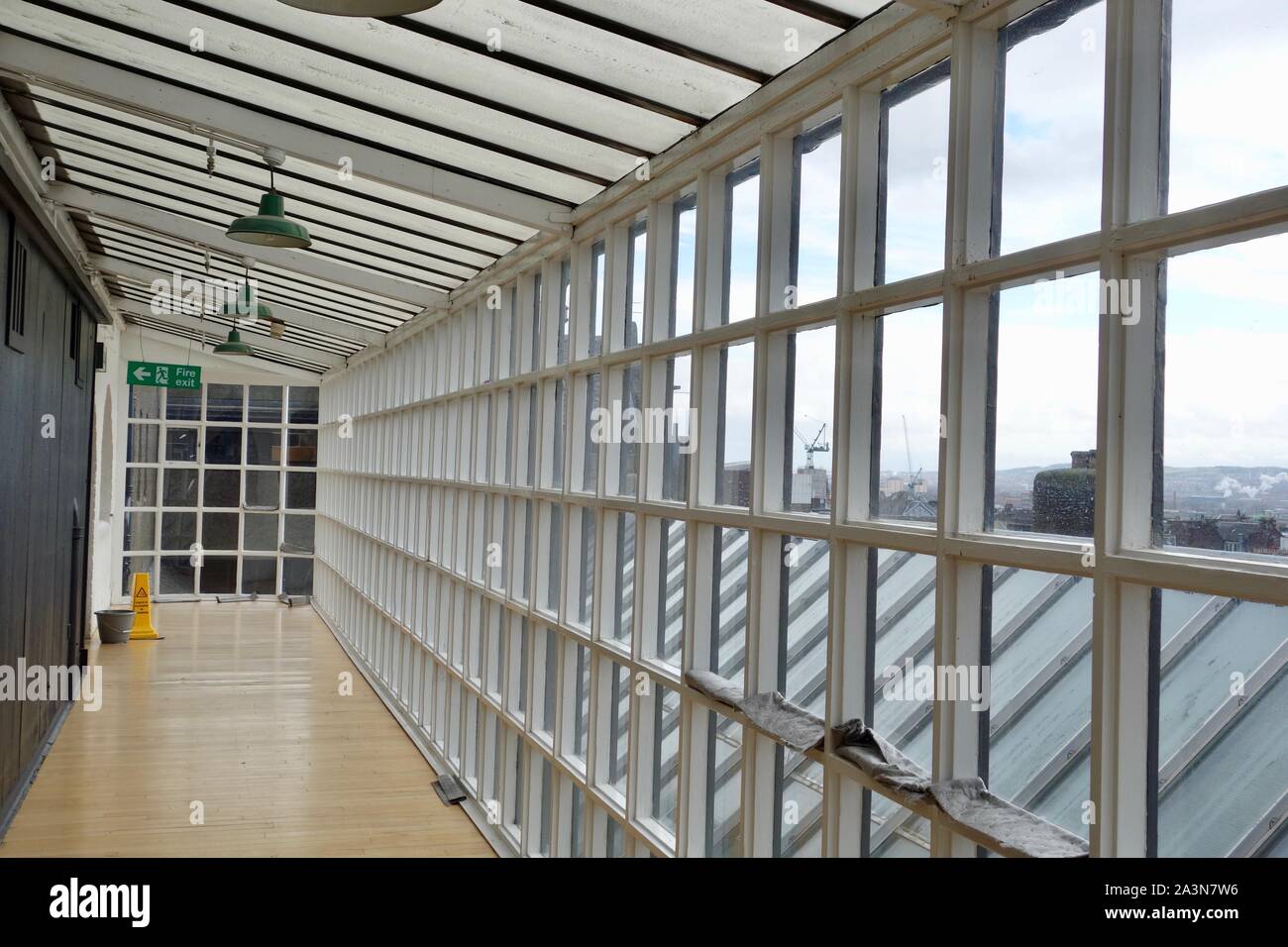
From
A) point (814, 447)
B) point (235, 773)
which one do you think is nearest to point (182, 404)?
point (235, 773)

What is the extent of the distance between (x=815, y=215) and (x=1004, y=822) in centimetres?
195

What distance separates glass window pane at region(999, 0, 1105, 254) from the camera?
88.1 inches

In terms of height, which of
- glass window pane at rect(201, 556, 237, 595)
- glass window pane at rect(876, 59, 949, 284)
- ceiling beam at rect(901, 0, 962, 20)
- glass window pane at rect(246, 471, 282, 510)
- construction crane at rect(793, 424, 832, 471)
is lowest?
glass window pane at rect(201, 556, 237, 595)

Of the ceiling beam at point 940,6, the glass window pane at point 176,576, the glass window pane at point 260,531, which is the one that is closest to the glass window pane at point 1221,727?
the ceiling beam at point 940,6

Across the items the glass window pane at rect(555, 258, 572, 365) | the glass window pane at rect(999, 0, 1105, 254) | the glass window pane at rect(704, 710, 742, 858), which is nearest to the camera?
the glass window pane at rect(999, 0, 1105, 254)

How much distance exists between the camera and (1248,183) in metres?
1.86

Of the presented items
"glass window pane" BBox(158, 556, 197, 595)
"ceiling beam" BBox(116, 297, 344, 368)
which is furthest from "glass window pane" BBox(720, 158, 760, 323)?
"glass window pane" BBox(158, 556, 197, 595)

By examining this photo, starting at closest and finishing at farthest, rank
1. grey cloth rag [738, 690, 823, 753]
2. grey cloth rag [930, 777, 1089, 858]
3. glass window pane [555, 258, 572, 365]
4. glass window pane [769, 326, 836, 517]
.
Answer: grey cloth rag [930, 777, 1089, 858] < grey cloth rag [738, 690, 823, 753] < glass window pane [769, 326, 836, 517] < glass window pane [555, 258, 572, 365]

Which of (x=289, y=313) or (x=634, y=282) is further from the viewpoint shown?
(x=289, y=313)

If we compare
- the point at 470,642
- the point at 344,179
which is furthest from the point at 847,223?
the point at 470,642

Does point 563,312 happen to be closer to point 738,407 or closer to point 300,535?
point 738,407

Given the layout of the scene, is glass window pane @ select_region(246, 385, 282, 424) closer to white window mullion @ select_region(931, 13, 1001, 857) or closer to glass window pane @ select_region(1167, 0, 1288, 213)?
white window mullion @ select_region(931, 13, 1001, 857)

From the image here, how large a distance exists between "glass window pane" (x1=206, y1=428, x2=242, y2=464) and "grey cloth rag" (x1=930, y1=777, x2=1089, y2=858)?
612 inches

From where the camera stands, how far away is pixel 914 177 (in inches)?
112
